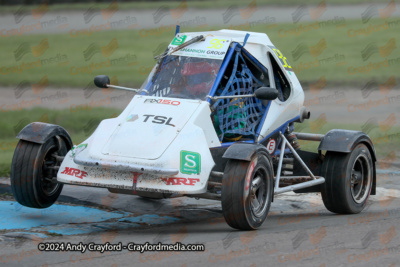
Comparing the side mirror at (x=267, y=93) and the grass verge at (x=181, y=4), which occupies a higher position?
the grass verge at (x=181, y=4)

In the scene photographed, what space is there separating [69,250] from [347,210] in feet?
12.7

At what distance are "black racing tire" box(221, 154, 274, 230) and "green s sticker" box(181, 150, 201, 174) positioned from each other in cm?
30

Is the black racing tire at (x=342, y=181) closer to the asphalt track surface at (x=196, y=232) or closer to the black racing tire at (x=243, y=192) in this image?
the asphalt track surface at (x=196, y=232)

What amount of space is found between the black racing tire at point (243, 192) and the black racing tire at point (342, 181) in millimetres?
1418

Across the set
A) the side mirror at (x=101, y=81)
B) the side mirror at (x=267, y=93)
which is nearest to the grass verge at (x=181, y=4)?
the side mirror at (x=101, y=81)

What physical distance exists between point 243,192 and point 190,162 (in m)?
0.66

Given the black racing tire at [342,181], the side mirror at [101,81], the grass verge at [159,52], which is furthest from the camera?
the grass verge at [159,52]

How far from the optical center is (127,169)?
876cm

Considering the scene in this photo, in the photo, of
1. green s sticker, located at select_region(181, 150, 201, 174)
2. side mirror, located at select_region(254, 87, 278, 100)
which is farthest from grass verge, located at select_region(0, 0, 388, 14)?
green s sticker, located at select_region(181, 150, 201, 174)

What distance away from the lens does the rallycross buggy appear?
8812 millimetres

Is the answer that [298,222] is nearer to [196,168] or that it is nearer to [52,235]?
[196,168]

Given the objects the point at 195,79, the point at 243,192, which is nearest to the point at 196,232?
the point at 243,192

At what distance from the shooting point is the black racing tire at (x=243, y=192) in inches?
341

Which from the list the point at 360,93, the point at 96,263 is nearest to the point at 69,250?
the point at 96,263
